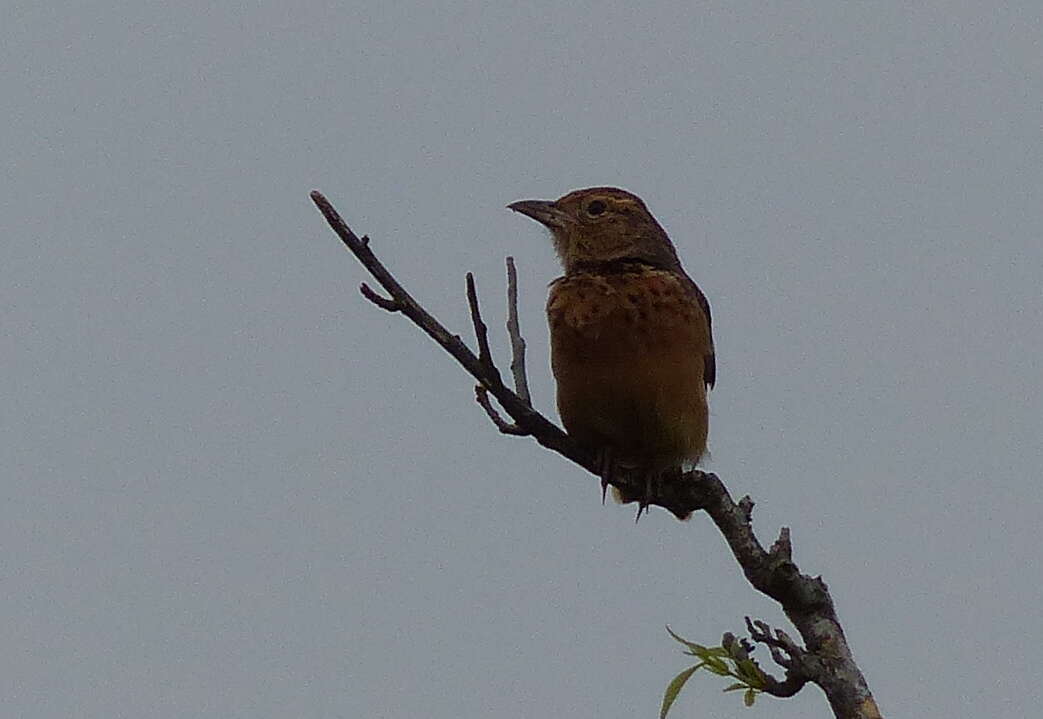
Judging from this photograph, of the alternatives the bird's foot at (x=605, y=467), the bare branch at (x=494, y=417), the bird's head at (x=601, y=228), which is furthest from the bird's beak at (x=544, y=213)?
the bare branch at (x=494, y=417)

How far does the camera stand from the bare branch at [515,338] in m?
4.98

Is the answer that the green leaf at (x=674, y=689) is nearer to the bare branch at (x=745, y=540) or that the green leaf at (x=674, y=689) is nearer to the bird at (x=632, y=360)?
the bare branch at (x=745, y=540)

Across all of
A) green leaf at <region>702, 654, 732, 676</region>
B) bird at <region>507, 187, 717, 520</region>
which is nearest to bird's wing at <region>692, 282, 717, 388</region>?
bird at <region>507, 187, 717, 520</region>

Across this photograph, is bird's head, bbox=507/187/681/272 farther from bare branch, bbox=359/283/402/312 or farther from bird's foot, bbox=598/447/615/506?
bare branch, bbox=359/283/402/312

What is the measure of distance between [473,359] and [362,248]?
43 cm

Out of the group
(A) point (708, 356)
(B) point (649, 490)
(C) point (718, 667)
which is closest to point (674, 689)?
(C) point (718, 667)

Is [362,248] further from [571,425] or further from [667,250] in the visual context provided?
[667,250]

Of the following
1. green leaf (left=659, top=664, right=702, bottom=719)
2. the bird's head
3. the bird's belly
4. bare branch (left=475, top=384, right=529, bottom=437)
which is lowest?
green leaf (left=659, top=664, right=702, bottom=719)

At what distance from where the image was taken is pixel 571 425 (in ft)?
23.2

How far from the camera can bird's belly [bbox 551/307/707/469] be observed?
22.7 ft

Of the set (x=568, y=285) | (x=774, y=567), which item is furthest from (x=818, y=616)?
(x=568, y=285)

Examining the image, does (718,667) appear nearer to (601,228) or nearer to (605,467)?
(605,467)

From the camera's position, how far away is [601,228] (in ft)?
26.3

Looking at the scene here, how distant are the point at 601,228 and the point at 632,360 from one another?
3.74ft
